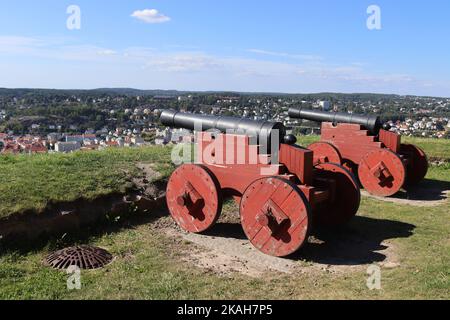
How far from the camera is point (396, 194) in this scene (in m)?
9.84

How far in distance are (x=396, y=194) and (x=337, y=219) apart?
3471 millimetres

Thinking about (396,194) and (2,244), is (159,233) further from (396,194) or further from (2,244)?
(396,194)

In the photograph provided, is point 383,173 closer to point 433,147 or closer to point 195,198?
point 195,198

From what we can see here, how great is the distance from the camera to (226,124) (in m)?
6.87

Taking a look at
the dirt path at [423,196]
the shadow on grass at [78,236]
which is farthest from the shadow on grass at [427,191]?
the shadow on grass at [78,236]

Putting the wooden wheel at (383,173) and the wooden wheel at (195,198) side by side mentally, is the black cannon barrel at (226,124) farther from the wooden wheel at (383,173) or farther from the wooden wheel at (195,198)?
the wooden wheel at (383,173)

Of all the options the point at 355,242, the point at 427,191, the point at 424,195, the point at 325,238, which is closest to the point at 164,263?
the point at 325,238

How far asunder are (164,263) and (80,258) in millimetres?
975

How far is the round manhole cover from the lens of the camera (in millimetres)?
5285

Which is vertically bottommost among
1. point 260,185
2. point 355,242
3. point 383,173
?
point 355,242

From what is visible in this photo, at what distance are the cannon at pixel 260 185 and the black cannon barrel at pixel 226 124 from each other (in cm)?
1

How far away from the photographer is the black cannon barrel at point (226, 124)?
6340 mm
